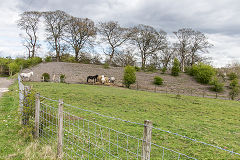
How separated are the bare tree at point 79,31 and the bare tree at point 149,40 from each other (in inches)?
350

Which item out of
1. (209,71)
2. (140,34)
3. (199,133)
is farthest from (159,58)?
(199,133)

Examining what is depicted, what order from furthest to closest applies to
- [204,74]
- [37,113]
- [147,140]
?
[204,74] → [37,113] → [147,140]

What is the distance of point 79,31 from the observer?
3581cm

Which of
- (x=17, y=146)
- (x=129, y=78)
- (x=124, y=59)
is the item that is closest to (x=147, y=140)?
(x=17, y=146)

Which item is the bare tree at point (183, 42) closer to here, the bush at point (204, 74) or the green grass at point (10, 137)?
the bush at point (204, 74)

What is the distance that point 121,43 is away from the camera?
37062 millimetres

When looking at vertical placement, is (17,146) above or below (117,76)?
below

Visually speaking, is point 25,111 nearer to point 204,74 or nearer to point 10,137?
point 10,137

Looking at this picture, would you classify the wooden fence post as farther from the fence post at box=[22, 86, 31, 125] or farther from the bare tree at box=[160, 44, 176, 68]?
the bare tree at box=[160, 44, 176, 68]

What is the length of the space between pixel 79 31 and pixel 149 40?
47.4 feet

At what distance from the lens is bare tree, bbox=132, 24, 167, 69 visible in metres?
38.6

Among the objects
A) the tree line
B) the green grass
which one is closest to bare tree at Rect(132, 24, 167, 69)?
the tree line

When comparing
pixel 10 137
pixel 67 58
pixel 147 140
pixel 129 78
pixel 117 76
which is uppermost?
pixel 67 58

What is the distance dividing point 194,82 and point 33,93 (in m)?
30.9
